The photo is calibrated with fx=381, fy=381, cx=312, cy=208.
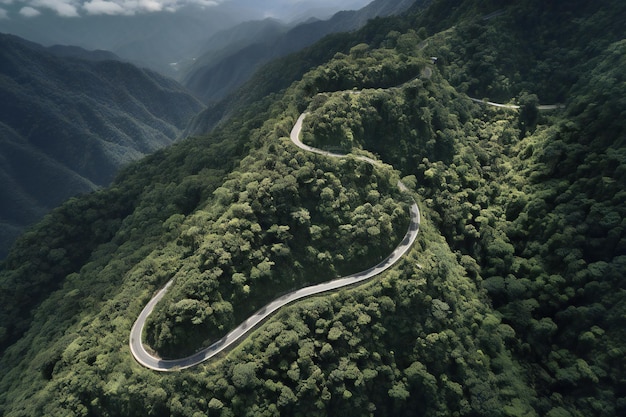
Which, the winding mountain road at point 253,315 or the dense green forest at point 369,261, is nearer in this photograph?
the winding mountain road at point 253,315

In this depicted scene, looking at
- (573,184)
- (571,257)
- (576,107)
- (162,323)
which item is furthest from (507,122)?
(162,323)

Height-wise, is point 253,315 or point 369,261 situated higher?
point 369,261

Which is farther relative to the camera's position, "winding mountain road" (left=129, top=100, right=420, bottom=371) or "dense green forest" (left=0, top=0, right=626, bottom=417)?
"dense green forest" (left=0, top=0, right=626, bottom=417)

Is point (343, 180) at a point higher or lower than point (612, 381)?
higher

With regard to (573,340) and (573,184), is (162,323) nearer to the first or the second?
(573,340)
